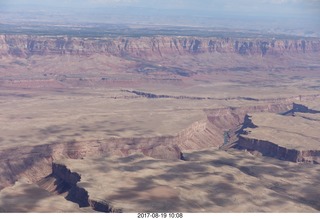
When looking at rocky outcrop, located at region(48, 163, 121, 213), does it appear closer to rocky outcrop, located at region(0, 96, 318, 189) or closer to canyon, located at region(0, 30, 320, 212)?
canyon, located at region(0, 30, 320, 212)

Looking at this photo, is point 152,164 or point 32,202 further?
point 152,164

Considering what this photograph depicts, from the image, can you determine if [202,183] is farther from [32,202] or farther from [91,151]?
[91,151]

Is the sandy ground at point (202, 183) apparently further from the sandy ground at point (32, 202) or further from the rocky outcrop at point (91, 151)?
the rocky outcrop at point (91, 151)

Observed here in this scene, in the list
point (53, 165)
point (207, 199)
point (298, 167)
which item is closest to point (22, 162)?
point (53, 165)

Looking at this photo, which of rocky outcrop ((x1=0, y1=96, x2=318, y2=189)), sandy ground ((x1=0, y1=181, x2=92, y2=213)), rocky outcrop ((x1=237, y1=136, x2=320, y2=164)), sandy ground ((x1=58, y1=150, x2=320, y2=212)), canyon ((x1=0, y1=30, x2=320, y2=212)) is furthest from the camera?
rocky outcrop ((x1=237, y1=136, x2=320, y2=164))

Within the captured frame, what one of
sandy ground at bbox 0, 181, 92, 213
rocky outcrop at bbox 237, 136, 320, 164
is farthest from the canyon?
rocky outcrop at bbox 237, 136, 320, 164

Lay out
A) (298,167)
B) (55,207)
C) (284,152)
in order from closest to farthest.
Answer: (55,207), (298,167), (284,152)

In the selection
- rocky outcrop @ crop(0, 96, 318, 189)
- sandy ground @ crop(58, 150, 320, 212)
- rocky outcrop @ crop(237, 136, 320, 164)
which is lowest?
rocky outcrop @ crop(0, 96, 318, 189)

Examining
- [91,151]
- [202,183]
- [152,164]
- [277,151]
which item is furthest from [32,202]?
[277,151]

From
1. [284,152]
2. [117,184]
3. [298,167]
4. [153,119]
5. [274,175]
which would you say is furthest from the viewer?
[153,119]

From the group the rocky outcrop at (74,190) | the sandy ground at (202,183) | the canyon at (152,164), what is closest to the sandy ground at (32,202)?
the canyon at (152,164)

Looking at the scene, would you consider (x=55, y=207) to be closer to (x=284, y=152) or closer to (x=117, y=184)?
(x=117, y=184)
